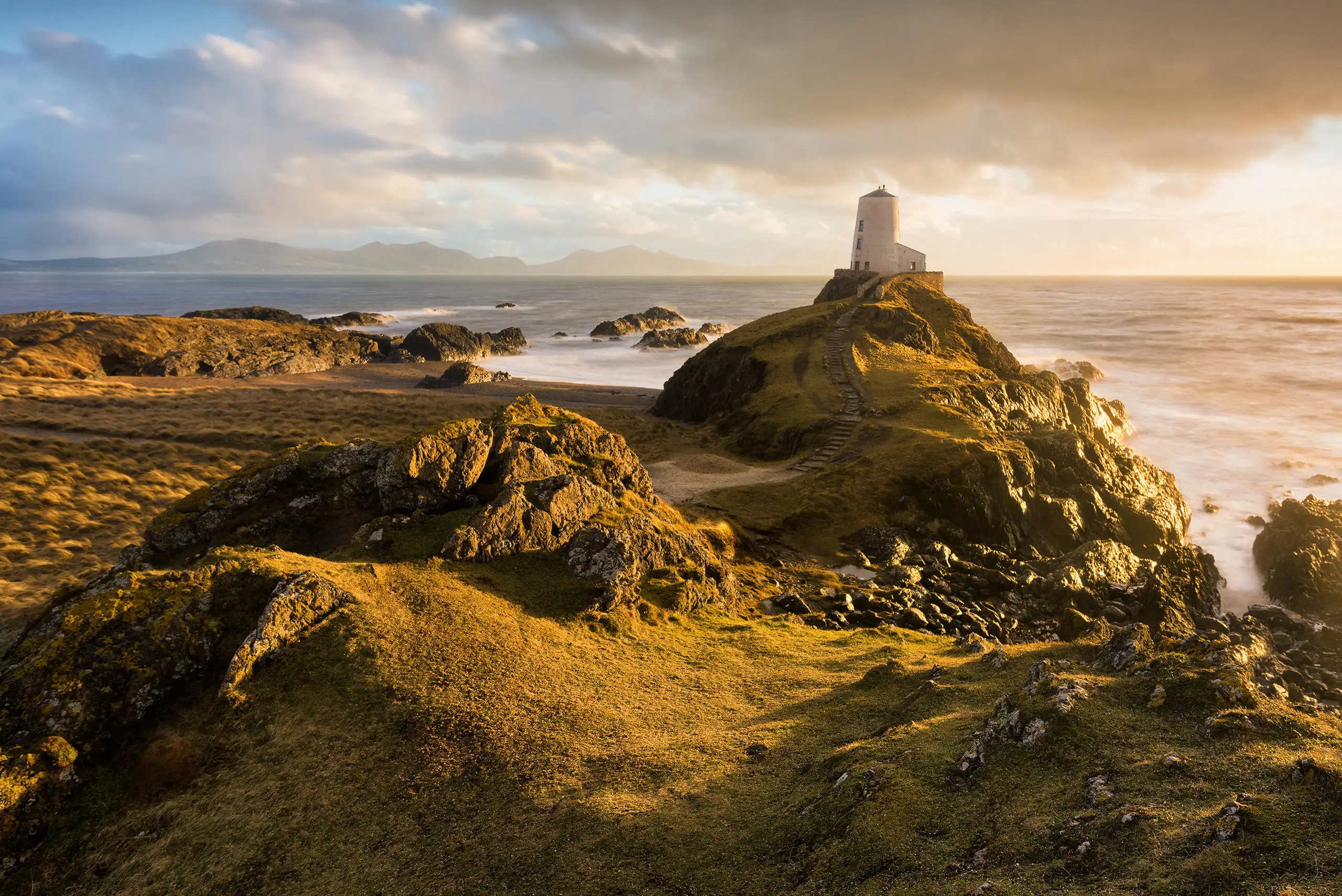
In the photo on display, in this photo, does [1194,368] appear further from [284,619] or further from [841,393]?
[284,619]

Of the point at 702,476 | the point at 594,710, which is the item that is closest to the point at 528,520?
the point at 594,710

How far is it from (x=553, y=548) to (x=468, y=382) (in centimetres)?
5587

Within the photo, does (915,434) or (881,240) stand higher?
(881,240)

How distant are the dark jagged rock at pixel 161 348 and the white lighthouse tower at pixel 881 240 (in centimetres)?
6196

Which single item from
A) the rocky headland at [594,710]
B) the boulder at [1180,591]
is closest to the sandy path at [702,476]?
the rocky headland at [594,710]

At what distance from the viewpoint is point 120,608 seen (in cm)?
1285

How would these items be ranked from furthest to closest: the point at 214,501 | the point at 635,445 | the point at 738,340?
1. the point at 738,340
2. the point at 635,445
3. the point at 214,501

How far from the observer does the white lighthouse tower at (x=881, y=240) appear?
67688mm

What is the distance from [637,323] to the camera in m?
124

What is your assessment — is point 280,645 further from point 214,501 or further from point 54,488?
point 54,488

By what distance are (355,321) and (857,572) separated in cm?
13345

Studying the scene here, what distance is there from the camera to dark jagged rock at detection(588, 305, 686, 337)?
119938 millimetres

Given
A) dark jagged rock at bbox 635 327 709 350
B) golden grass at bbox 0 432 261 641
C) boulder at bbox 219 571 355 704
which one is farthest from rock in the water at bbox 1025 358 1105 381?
boulder at bbox 219 571 355 704

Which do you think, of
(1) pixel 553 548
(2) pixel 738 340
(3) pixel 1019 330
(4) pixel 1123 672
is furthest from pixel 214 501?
(3) pixel 1019 330
